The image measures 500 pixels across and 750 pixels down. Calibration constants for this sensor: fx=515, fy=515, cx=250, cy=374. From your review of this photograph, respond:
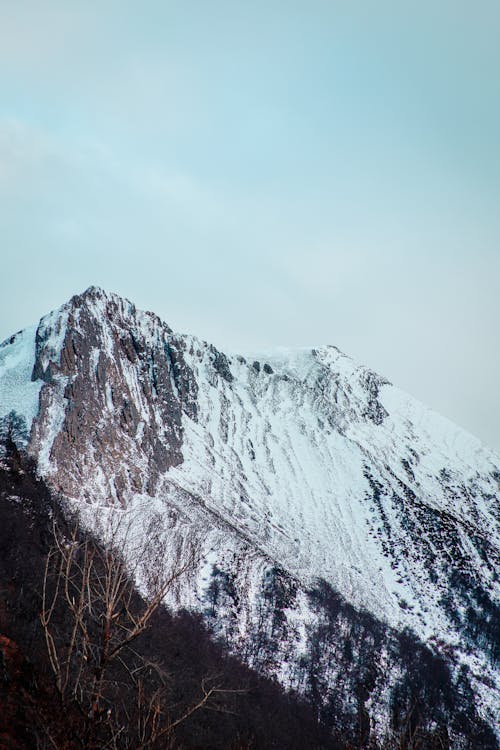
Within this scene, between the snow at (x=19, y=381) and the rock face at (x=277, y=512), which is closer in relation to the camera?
the rock face at (x=277, y=512)

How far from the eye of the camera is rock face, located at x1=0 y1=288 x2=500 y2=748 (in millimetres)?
95625

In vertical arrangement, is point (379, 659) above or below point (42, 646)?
above

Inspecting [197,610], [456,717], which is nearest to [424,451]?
[456,717]

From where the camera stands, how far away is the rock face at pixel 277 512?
95625 mm

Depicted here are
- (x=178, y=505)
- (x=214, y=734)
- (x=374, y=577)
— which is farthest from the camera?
(x=374, y=577)

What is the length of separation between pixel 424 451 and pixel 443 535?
166 feet

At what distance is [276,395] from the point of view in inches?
7692

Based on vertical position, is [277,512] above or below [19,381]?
above

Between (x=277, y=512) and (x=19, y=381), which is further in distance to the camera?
(x=277, y=512)

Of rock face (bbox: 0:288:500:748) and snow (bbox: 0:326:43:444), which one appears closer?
rock face (bbox: 0:288:500:748)

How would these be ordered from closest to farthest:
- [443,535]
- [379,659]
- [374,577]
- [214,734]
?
[214,734] < [379,659] < [374,577] < [443,535]

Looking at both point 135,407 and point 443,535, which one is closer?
point 135,407

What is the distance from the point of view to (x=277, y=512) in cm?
13900

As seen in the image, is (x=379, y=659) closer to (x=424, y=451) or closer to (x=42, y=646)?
(x=42, y=646)
